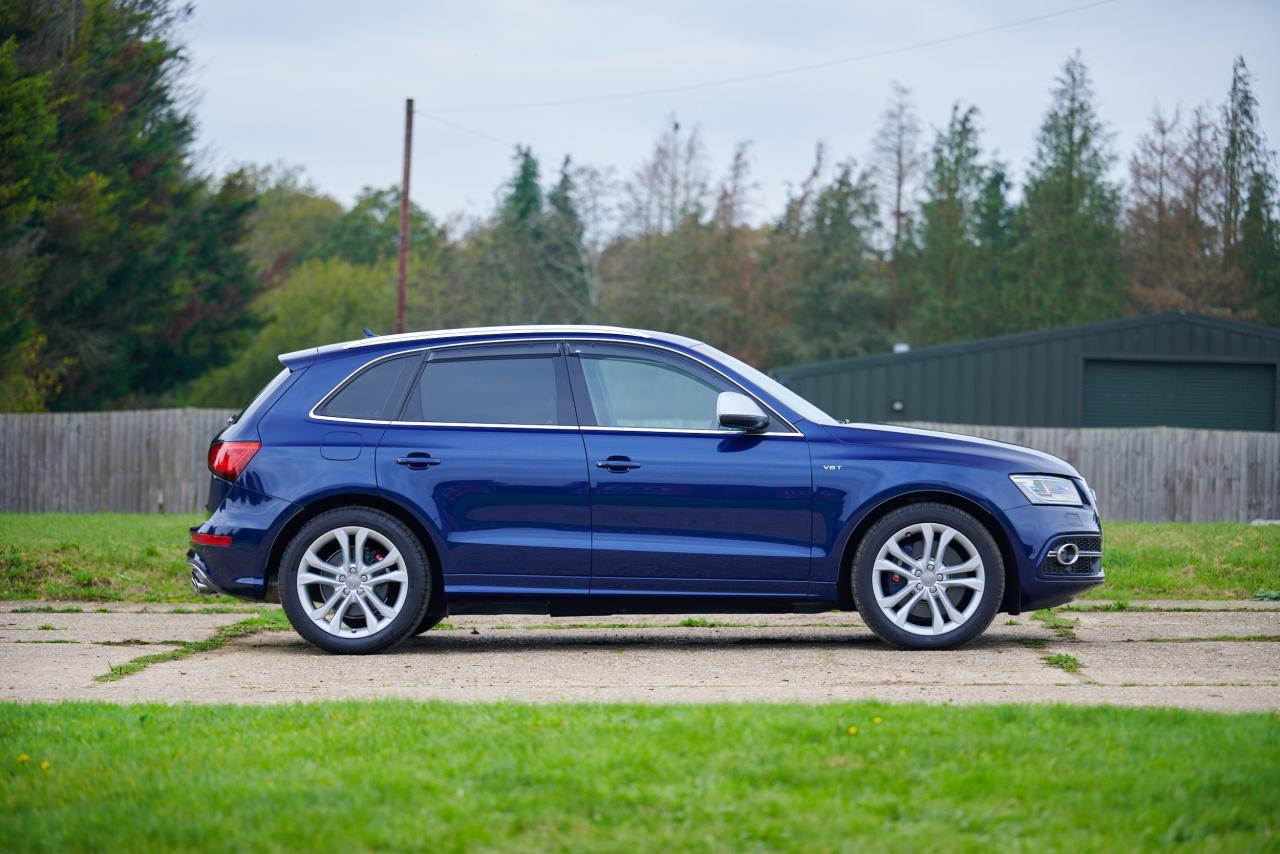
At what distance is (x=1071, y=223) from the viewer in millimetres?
56781

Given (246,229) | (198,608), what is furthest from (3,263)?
(198,608)

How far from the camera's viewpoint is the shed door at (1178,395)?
33.2m

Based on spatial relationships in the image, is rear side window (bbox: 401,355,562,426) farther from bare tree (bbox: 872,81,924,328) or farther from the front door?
bare tree (bbox: 872,81,924,328)

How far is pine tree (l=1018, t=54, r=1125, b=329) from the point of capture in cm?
5619

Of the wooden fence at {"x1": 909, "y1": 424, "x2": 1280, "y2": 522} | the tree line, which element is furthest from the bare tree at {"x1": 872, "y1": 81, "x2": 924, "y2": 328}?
the wooden fence at {"x1": 909, "y1": 424, "x2": 1280, "y2": 522}

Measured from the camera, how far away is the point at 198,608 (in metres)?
11.0

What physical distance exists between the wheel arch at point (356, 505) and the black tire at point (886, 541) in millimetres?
2230

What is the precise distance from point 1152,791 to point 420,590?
4656 millimetres

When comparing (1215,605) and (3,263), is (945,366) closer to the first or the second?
(3,263)

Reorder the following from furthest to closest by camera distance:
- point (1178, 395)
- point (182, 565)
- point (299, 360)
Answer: point (1178, 395) < point (182, 565) < point (299, 360)

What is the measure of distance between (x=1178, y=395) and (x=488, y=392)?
2750 centimetres

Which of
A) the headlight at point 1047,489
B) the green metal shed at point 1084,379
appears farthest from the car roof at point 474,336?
the green metal shed at point 1084,379

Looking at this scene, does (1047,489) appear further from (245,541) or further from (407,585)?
(245,541)

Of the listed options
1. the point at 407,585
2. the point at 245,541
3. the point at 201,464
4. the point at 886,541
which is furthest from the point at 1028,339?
the point at 245,541
